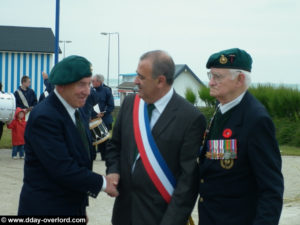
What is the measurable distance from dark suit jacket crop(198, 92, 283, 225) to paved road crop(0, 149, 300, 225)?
11.2ft

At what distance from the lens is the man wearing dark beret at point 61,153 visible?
3410 millimetres

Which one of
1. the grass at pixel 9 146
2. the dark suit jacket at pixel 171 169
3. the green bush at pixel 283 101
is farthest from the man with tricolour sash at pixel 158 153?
the green bush at pixel 283 101

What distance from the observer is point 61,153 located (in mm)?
3410

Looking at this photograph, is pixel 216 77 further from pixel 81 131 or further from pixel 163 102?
pixel 81 131

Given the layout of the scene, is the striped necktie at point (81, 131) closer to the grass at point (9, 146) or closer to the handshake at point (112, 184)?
the handshake at point (112, 184)

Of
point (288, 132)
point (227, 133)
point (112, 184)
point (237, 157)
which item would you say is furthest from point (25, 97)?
point (237, 157)

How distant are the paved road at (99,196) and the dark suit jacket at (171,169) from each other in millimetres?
3183

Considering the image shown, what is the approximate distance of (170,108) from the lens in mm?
3578

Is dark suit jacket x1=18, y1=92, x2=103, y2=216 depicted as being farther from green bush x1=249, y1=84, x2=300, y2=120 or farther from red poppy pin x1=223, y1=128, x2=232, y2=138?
green bush x1=249, y1=84, x2=300, y2=120

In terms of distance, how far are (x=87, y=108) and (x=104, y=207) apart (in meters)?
3.63

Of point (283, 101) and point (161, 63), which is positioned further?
point (283, 101)

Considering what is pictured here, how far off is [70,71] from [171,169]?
89 centimetres

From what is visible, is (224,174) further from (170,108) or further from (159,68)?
(159,68)

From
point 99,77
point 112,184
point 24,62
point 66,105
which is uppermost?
point 66,105
